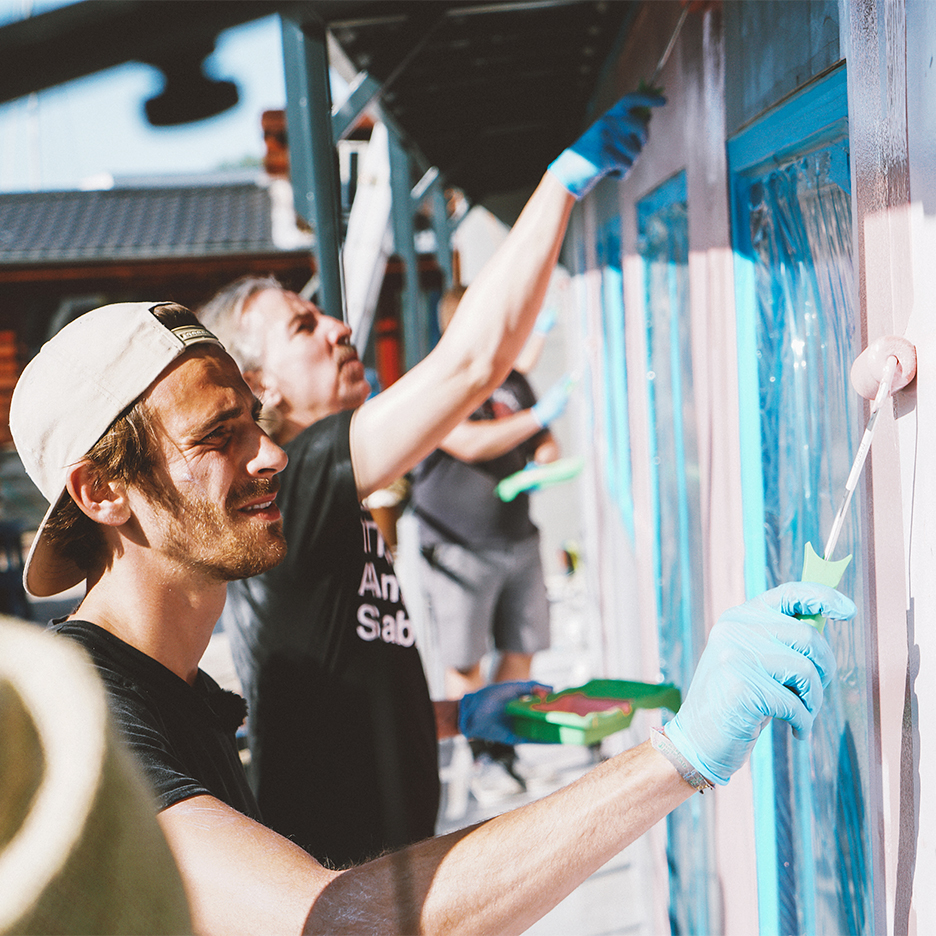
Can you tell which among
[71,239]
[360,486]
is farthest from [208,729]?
[71,239]

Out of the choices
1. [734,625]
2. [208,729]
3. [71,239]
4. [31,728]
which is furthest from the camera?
[71,239]

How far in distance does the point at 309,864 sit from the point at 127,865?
477mm

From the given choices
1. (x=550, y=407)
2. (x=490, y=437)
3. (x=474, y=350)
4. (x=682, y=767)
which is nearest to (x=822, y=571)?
(x=682, y=767)

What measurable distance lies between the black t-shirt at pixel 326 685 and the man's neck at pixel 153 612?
35 cm

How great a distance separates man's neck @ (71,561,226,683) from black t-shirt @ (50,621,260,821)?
38 millimetres

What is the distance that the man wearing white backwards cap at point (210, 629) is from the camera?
0.94 m

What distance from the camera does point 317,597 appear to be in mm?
1728

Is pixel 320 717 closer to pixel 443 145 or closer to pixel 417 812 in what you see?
pixel 417 812

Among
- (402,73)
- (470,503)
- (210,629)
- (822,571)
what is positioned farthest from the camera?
(470,503)

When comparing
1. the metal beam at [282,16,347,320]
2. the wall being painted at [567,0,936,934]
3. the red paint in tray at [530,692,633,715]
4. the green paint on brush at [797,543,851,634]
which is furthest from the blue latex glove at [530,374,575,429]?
the green paint on brush at [797,543,851,634]

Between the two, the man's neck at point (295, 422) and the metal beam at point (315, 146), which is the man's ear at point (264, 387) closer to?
the man's neck at point (295, 422)

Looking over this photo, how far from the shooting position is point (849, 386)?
4.07 ft

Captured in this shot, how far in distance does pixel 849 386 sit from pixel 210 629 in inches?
40.9

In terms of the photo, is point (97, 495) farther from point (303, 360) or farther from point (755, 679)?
point (755, 679)
